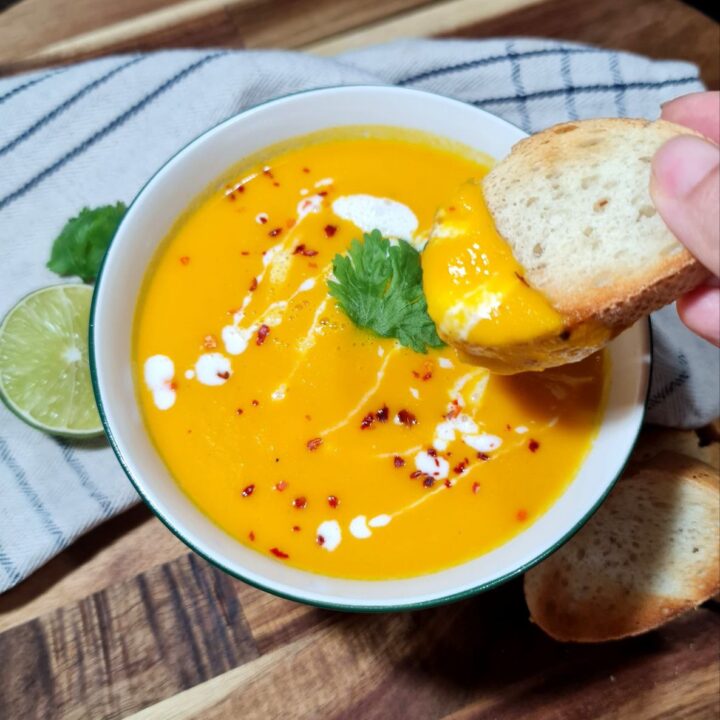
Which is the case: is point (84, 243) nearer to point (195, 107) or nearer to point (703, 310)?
point (195, 107)

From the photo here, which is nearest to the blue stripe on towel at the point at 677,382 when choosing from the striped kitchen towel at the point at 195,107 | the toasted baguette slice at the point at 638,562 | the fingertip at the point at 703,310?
the striped kitchen towel at the point at 195,107

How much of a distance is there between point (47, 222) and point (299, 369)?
31.8 inches

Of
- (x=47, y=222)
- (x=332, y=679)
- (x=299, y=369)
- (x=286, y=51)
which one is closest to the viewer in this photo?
(x=299, y=369)

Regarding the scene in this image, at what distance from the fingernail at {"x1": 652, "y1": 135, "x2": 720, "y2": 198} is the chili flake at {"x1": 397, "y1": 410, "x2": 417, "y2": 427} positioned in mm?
686

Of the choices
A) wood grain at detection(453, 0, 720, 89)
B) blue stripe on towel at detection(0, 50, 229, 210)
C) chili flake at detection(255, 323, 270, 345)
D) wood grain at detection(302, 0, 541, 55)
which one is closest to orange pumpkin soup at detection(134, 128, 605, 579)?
chili flake at detection(255, 323, 270, 345)

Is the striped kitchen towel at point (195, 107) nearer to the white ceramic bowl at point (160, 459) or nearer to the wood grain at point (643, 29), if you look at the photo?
the wood grain at point (643, 29)

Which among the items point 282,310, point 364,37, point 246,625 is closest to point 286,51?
point 364,37

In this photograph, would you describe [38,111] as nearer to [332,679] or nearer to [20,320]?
[20,320]

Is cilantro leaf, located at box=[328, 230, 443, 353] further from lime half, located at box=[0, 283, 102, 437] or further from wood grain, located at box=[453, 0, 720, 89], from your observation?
wood grain, located at box=[453, 0, 720, 89]

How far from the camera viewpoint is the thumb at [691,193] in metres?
1.29

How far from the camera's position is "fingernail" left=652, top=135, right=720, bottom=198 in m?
1.32

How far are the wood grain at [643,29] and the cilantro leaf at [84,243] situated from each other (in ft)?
3.60

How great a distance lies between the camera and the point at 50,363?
2.00 meters

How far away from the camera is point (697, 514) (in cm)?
215
